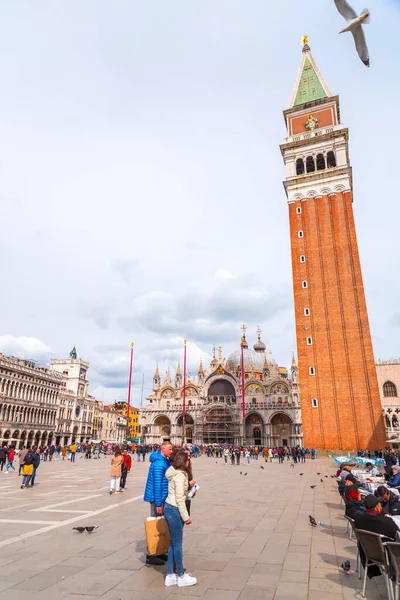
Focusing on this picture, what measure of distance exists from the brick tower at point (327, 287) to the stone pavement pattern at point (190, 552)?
95.5 feet

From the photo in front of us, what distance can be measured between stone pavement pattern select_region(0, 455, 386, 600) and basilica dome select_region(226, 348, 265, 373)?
59618 millimetres

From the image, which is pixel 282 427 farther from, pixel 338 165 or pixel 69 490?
pixel 69 490

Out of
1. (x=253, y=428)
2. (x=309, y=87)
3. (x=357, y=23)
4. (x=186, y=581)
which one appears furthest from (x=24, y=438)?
(x=309, y=87)

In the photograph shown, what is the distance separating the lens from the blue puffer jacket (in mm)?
5781

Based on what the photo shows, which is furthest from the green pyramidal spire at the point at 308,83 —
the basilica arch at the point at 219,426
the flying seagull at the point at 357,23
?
the flying seagull at the point at 357,23

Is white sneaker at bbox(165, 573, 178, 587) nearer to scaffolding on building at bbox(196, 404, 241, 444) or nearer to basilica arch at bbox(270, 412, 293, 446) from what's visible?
basilica arch at bbox(270, 412, 293, 446)

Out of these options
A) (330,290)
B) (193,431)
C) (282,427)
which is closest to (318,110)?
(330,290)

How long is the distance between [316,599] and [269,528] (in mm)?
4033

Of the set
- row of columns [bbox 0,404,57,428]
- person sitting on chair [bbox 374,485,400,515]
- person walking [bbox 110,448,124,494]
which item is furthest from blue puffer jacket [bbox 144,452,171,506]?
row of columns [bbox 0,404,57,428]

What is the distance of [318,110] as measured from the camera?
172ft

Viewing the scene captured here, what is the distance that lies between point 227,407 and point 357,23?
57.9m

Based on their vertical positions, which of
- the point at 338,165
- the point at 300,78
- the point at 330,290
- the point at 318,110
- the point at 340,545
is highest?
the point at 300,78

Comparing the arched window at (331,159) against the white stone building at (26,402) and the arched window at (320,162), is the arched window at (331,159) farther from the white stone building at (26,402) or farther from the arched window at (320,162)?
the white stone building at (26,402)

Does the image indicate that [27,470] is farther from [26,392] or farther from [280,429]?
[280,429]
